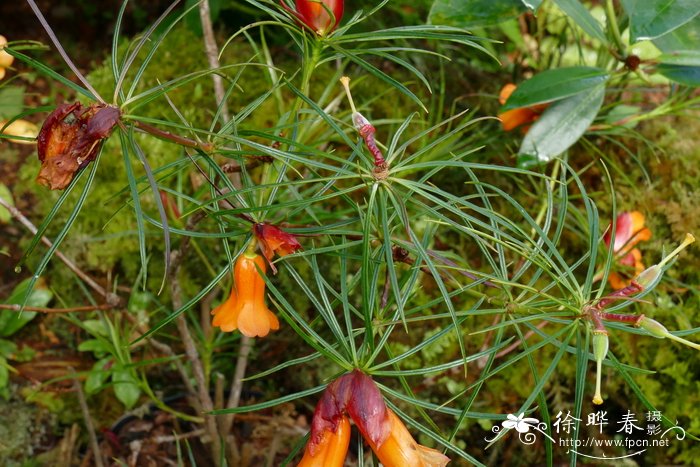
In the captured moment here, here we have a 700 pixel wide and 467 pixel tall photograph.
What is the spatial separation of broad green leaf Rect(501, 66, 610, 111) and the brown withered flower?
847 millimetres

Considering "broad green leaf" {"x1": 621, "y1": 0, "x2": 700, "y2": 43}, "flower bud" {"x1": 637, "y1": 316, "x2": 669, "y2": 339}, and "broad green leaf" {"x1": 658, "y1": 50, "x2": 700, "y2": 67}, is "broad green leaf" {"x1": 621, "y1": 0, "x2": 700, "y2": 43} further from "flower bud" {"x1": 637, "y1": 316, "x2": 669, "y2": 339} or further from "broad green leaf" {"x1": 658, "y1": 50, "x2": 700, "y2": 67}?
"flower bud" {"x1": 637, "y1": 316, "x2": 669, "y2": 339}

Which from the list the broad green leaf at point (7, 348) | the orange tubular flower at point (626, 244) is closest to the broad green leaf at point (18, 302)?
the broad green leaf at point (7, 348)

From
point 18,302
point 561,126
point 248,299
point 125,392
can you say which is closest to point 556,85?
point 561,126

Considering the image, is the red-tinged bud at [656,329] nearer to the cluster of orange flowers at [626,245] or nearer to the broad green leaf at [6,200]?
the cluster of orange flowers at [626,245]

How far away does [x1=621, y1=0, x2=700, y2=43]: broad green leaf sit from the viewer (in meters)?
1.09

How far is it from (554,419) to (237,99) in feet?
3.24

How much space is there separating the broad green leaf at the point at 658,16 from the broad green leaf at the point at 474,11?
19 centimetres

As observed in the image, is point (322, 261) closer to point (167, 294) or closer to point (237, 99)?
point (167, 294)

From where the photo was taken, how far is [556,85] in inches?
50.5

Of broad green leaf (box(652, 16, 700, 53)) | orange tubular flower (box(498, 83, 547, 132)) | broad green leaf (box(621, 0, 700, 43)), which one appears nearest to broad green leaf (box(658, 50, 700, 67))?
broad green leaf (box(652, 16, 700, 53))

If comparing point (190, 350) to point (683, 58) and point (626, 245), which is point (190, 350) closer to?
point (626, 245)

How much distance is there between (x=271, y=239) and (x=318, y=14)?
261 millimetres

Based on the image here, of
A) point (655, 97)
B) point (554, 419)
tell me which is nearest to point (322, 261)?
point (554, 419)

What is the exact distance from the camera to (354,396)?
70 cm
